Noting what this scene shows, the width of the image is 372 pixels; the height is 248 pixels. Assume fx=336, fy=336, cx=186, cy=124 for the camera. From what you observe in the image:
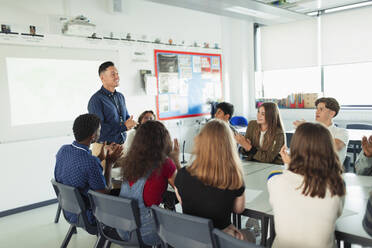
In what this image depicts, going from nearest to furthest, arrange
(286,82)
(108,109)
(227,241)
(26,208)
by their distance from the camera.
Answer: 1. (227,241)
2. (108,109)
3. (26,208)
4. (286,82)

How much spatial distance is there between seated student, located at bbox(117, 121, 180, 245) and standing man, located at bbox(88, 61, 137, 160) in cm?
134

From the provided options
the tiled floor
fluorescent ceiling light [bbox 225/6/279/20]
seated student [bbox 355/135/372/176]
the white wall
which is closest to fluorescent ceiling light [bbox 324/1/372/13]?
the white wall

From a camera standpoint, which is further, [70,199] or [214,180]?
[70,199]

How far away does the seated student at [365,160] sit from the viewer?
7.98 feet

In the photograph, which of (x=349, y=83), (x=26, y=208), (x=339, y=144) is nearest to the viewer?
(x=339, y=144)

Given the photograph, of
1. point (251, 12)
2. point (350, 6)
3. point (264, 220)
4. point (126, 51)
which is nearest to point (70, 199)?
point (264, 220)

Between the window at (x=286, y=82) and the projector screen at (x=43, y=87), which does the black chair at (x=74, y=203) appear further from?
the window at (x=286, y=82)

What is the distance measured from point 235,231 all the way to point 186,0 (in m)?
2.17

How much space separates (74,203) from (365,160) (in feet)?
6.83

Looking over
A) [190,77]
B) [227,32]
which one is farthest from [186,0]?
[227,32]

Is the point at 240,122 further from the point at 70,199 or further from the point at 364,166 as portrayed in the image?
the point at 70,199

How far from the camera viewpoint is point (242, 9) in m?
3.53

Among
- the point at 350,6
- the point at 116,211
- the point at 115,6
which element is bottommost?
the point at 116,211

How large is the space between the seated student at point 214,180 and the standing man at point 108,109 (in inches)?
65.7
